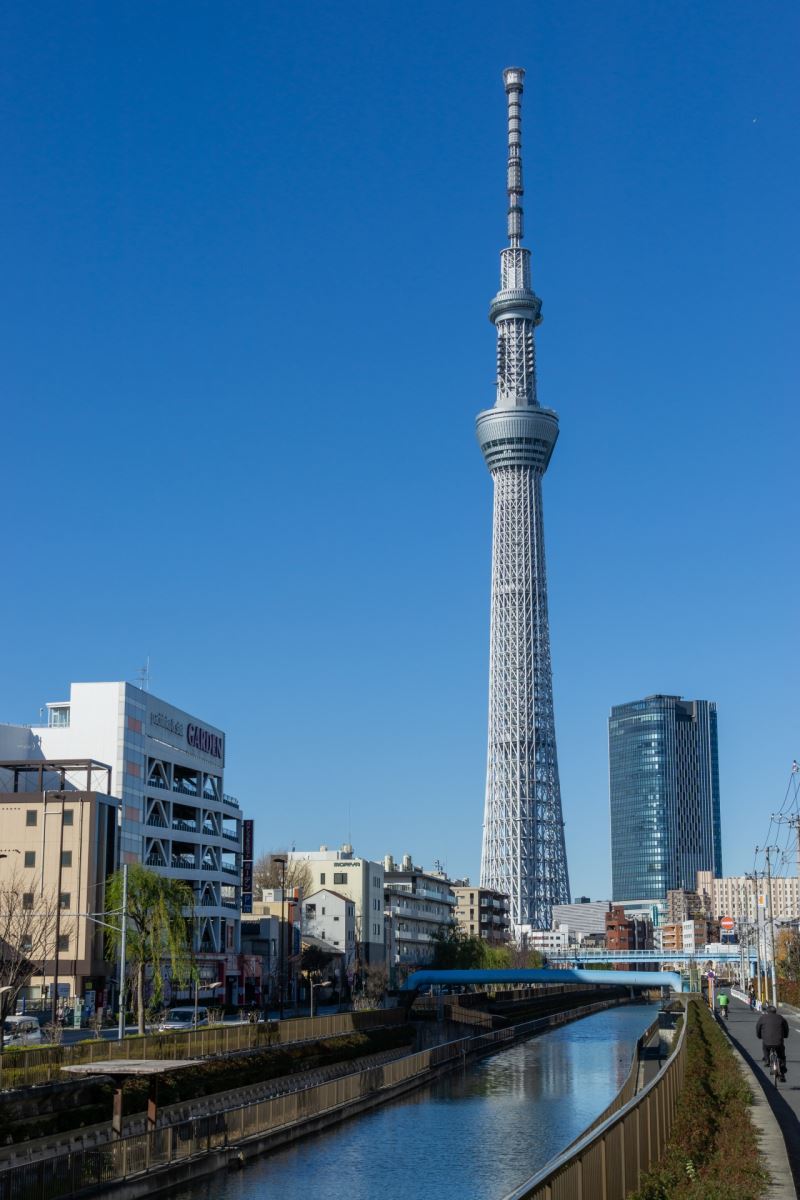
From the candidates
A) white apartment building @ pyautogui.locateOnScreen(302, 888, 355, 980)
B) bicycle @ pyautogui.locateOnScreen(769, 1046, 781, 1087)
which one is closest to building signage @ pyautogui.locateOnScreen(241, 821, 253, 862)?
white apartment building @ pyautogui.locateOnScreen(302, 888, 355, 980)

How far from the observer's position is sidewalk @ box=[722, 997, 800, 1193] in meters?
20.6

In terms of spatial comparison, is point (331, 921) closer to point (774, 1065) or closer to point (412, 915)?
point (412, 915)

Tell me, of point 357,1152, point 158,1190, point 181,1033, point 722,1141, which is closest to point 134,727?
point 181,1033

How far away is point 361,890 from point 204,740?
45472 millimetres

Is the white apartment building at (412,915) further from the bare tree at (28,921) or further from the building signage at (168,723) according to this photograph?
the bare tree at (28,921)

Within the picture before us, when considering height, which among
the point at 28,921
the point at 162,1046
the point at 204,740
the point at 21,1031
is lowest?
the point at 21,1031

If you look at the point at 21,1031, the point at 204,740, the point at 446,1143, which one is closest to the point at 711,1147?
the point at 446,1143

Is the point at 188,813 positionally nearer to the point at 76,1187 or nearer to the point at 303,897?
the point at 303,897

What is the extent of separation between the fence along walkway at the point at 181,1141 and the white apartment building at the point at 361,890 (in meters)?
83.3

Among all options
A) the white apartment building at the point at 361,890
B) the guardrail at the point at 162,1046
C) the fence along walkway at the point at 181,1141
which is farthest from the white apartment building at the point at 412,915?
the fence along walkway at the point at 181,1141

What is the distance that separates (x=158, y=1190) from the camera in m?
37.7

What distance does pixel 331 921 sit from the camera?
144m

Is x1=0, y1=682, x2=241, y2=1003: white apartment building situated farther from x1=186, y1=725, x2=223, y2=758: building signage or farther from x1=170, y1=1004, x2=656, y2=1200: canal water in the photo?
x1=170, y1=1004, x2=656, y2=1200: canal water

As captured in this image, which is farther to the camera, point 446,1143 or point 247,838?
point 247,838
